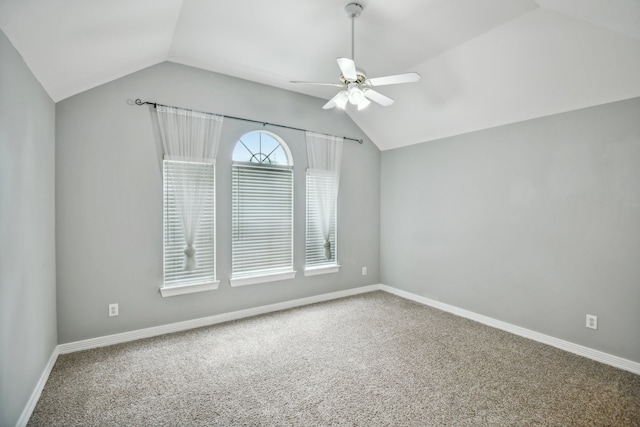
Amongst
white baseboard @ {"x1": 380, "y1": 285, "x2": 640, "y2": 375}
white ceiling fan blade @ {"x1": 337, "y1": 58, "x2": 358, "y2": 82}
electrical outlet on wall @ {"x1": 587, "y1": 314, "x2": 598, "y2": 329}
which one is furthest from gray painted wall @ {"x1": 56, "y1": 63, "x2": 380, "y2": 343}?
electrical outlet on wall @ {"x1": 587, "y1": 314, "x2": 598, "y2": 329}

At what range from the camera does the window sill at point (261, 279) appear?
3637 millimetres

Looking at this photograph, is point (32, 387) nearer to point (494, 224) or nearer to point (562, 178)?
point (494, 224)

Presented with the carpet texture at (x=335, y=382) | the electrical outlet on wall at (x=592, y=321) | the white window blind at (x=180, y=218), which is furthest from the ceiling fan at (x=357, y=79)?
the electrical outlet on wall at (x=592, y=321)

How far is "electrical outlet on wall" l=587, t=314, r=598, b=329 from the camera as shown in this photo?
2.77 meters

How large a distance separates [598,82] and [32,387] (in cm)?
497

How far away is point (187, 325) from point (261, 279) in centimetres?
96

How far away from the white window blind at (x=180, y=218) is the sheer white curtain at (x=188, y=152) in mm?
10

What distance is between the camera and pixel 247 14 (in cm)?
249

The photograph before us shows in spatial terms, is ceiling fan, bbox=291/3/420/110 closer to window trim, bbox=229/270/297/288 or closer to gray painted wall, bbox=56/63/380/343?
gray painted wall, bbox=56/63/380/343

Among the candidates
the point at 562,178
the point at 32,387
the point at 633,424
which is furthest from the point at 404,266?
the point at 32,387

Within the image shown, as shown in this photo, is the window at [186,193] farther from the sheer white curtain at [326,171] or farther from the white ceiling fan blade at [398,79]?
the white ceiling fan blade at [398,79]

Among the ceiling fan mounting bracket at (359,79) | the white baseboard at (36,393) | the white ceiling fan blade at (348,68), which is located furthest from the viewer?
the ceiling fan mounting bracket at (359,79)

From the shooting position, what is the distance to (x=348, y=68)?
2.21 meters

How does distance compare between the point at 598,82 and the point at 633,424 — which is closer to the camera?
the point at 633,424
